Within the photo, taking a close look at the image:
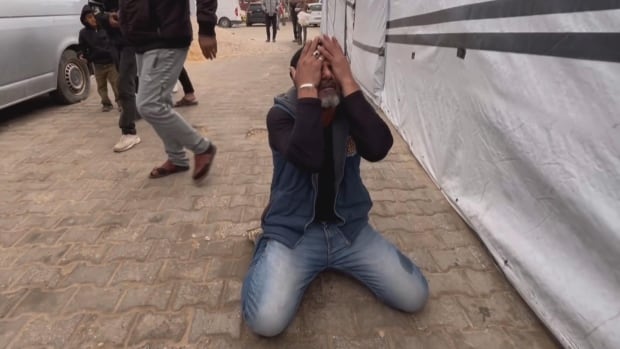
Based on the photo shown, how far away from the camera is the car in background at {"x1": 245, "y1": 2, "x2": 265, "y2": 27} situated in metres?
25.0

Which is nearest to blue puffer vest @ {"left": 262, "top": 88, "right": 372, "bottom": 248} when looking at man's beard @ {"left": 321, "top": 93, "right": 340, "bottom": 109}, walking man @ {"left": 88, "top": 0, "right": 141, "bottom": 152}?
man's beard @ {"left": 321, "top": 93, "right": 340, "bottom": 109}

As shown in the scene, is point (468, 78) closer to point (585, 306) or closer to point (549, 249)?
point (549, 249)

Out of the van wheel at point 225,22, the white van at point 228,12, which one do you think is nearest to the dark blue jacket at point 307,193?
the white van at point 228,12

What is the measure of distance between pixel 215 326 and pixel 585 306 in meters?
1.63

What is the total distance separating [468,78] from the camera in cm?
269

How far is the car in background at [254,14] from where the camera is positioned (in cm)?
2495

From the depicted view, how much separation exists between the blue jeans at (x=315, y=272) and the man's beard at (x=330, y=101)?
0.65 m

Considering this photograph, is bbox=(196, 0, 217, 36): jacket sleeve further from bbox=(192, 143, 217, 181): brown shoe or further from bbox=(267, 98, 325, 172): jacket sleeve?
bbox=(267, 98, 325, 172): jacket sleeve

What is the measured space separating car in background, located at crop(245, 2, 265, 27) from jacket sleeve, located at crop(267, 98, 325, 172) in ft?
82.1

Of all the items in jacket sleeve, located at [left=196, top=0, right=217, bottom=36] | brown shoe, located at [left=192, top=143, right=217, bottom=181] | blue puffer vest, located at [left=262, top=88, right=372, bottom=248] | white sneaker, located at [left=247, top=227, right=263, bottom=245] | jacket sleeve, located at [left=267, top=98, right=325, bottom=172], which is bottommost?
white sneaker, located at [left=247, top=227, right=263, bottom=245]

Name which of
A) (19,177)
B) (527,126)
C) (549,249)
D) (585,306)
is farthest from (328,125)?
(19,177)

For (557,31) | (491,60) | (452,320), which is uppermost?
(557,31)

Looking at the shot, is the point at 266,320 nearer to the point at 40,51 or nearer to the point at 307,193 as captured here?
the point at 307,193

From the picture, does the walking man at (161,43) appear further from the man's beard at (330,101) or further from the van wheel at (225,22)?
the van wheel at (225,22)
